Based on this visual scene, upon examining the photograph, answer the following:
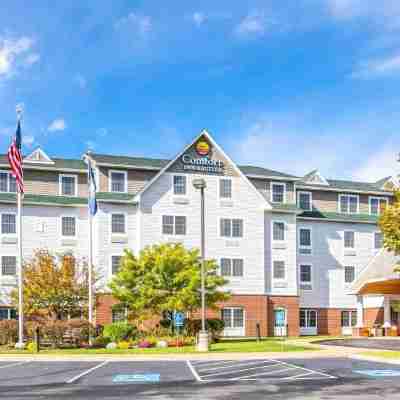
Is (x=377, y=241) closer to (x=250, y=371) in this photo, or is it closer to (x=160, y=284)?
(x=160, y=284)

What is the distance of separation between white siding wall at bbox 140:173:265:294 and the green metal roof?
5579 millimetres

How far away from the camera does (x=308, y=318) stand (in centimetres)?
Result: 5581

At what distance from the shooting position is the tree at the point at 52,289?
43531 millimetres

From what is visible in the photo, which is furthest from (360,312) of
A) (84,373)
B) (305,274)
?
(84,373)

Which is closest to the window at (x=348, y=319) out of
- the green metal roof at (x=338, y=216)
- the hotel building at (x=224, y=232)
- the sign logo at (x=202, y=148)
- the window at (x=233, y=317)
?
the hotel building at (x=224, y=232)

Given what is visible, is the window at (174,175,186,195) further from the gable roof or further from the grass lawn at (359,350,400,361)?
the grass lawn at (359,350,400,361)

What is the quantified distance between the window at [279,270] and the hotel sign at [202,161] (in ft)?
26.9

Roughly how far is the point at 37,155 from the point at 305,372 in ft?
109

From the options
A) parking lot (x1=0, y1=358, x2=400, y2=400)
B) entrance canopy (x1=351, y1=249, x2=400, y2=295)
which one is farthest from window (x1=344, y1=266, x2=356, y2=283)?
parking lot (x1=0, y1=358, x2=400, y2=400)

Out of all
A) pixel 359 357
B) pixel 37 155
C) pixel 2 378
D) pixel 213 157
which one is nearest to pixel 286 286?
pixel 213 157

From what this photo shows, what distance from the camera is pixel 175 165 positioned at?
51.1 m

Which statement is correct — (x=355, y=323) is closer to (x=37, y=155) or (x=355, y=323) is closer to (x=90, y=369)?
(x=37, y=155)

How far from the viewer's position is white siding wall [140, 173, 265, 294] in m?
50.4

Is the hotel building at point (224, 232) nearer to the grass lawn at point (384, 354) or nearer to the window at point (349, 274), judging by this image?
the window at point (349, 274)
